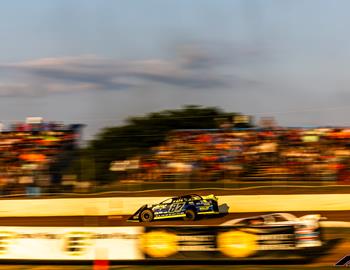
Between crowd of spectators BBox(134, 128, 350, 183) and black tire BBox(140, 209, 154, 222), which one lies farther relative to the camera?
crowd of spectators BBox(134, 128, 350, 183)

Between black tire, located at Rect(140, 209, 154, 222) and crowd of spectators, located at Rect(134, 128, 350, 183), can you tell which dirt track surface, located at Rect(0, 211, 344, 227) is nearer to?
black tire, located at Rect(140, 209, 154, 222)

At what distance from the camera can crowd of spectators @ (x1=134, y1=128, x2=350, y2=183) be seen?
1858 cm

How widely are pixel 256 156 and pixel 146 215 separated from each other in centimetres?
438

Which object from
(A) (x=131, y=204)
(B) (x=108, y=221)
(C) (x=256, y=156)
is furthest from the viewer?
(A) (x=131, y=204)

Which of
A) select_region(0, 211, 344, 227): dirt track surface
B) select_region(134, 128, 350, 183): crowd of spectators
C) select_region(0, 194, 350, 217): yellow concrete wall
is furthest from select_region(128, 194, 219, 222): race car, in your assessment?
select_region(134, 128, 350, 183): crowd of spectators

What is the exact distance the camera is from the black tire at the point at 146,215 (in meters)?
18.4

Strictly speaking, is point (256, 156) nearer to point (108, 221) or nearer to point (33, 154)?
point (108, 221)

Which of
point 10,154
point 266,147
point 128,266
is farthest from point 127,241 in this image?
point 10,154

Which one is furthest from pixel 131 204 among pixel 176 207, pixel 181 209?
pixel 181 209

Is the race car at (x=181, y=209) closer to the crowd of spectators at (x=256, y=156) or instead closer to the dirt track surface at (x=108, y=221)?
the dirt track surface at (x=108, y=221)

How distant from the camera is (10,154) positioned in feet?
68.4

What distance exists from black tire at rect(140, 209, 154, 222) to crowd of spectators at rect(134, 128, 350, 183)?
1.47 meters

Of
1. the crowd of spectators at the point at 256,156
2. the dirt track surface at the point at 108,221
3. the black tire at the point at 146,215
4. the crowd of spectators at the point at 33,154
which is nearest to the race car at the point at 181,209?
the black tire at the point at 146,215

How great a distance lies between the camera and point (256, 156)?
19297mm
